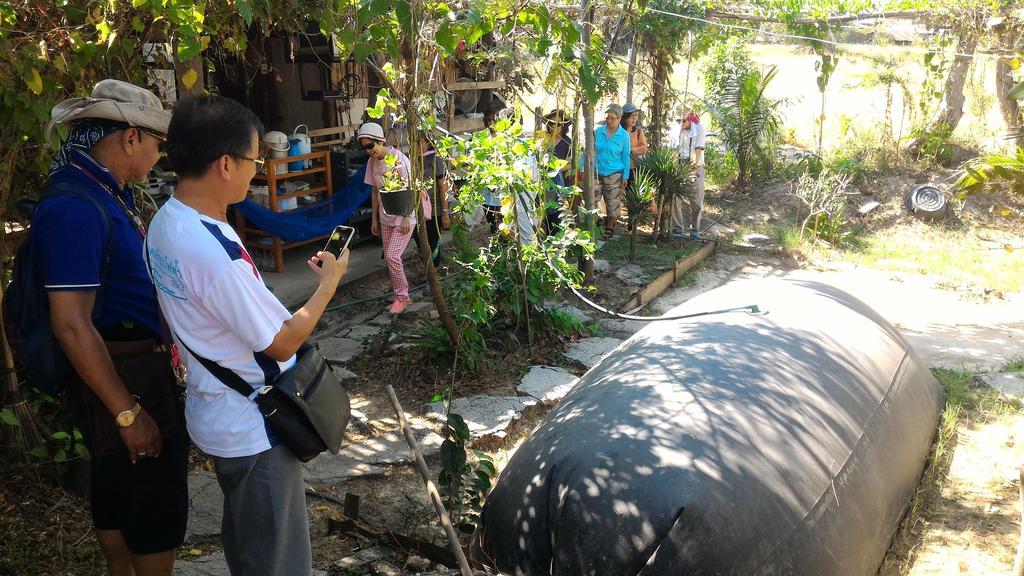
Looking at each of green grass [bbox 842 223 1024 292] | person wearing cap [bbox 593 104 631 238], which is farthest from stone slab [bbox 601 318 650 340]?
green grass [bbox 842 223 1024 292]

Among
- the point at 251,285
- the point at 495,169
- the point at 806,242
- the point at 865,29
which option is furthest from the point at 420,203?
the point at 865,29

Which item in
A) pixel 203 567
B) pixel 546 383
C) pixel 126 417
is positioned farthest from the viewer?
pixel 546 383

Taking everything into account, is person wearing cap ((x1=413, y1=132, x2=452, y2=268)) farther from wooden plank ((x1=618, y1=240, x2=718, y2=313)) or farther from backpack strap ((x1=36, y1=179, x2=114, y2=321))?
backpack strap ((x1=36, y1=179, x2=114, y2=321))

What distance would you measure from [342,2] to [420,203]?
1.23 m

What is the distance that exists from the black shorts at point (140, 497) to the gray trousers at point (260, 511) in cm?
38

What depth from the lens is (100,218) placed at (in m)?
2.19

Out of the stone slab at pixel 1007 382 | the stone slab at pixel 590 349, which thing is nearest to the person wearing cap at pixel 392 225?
the stone slab at pixel 590 349

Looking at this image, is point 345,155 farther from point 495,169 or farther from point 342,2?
point 342,2

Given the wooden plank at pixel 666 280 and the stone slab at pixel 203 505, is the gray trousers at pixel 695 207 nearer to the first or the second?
the wooden plank at pixel 666 280

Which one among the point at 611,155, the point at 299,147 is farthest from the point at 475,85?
the point at 299,147

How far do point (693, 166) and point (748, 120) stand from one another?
2778 mm

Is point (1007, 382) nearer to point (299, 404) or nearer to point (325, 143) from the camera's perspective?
point (299, 404)

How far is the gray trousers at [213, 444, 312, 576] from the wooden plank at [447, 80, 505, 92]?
7527mm

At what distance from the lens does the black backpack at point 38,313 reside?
2.20 m
